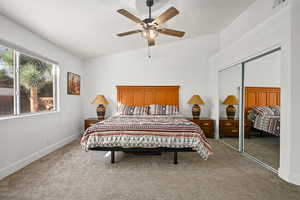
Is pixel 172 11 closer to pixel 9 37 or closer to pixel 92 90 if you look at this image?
pixel 9 37

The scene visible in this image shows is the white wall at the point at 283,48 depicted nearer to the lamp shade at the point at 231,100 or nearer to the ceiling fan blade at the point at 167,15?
the lamp shade at the point at 231,100

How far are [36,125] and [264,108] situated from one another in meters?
4.21

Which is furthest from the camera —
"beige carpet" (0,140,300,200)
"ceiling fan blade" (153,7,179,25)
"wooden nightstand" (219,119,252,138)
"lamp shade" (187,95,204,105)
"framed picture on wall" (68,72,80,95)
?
"lamp shade" (187,95,204,105)

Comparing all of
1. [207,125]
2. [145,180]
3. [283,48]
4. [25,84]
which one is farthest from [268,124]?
[25,84]

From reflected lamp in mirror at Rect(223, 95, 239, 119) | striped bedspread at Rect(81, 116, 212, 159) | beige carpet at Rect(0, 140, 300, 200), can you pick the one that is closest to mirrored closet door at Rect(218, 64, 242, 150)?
reflected lamp in mirror at Rect(223, 95, 239, 119)

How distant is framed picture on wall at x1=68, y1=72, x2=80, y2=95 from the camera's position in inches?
171

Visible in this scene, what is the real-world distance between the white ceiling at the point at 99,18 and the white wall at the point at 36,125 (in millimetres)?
190

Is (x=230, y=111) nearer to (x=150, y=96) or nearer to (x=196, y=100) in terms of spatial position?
(x=196, y=100)

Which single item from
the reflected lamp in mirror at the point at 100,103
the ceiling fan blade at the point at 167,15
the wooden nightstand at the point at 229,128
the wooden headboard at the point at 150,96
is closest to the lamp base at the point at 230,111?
the wooden nightstand at the point at 229,128

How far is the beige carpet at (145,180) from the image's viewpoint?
6.39 ft

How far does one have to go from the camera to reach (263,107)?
2.92m

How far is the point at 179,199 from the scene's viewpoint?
1874 mm

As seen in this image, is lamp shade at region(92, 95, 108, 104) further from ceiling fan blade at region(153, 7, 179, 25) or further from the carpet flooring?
the carpet flooring

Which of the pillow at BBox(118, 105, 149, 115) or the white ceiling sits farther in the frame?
the pillow at BBox(118, 105, 149, 115)
